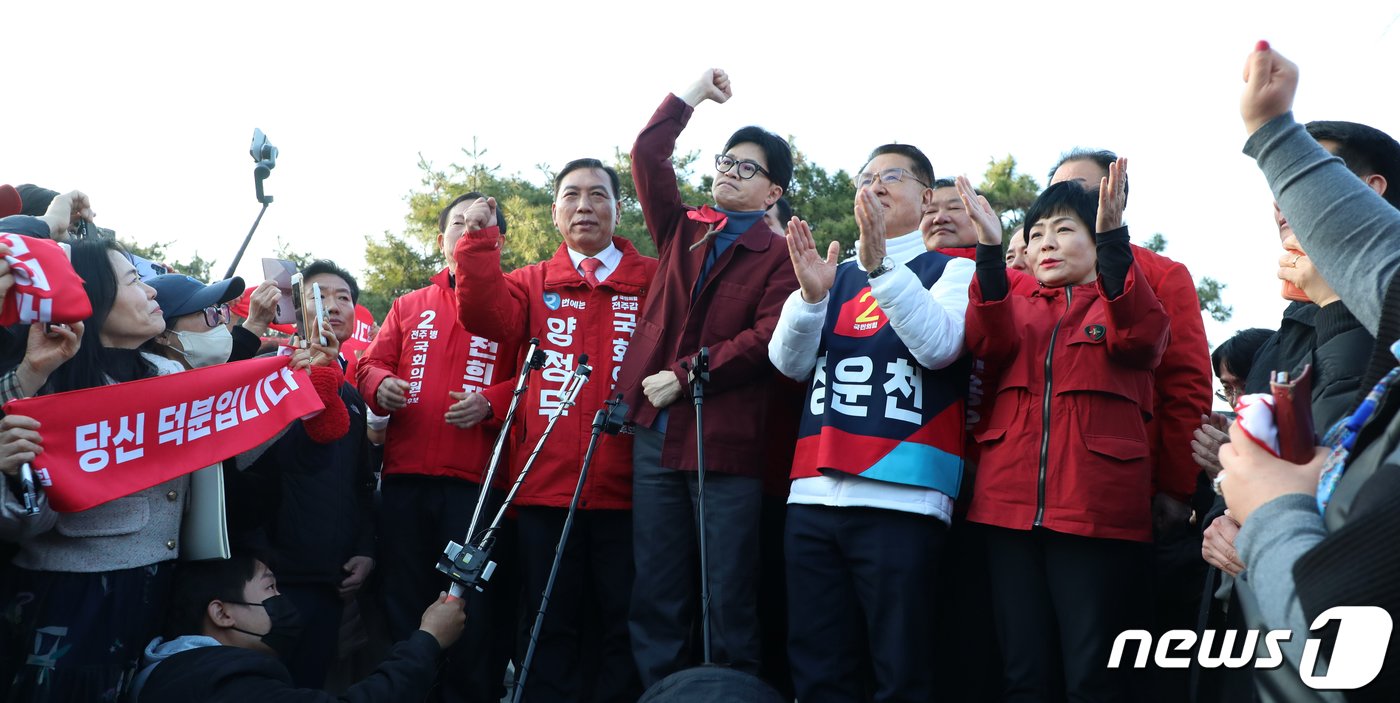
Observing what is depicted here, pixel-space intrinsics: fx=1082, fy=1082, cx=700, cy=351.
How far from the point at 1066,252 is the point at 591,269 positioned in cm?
221

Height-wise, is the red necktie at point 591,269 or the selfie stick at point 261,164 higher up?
the selfie stick at point 261,164

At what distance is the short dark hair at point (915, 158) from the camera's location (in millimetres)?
4637

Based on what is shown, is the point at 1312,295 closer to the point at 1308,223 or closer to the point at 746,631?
the point at 1308,223

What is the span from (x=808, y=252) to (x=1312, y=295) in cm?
165

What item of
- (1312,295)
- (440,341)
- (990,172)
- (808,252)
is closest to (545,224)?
(990,172)

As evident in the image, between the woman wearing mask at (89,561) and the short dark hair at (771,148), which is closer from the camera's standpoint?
the woman wearing mask at (89,561)

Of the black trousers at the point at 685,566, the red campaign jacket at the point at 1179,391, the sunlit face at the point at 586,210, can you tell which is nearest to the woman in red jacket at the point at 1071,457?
the red campaign jacket at the point at 1179,391

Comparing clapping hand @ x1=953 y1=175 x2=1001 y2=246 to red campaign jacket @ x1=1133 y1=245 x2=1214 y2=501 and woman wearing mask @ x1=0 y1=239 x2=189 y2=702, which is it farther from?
woman wearing mask @ x1=0 y1=239 x2=189 y2=702

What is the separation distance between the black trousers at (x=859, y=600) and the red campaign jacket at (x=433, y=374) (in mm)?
1812

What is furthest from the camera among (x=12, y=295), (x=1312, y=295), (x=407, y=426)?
(x=407, y=426)

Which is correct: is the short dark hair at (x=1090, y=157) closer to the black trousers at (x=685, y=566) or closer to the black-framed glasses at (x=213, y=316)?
the black trousers at (x=685, y=566)

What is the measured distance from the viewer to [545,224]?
61.1 feet

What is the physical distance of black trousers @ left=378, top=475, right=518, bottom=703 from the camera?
483 cm

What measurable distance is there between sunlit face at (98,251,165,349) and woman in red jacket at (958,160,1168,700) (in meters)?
2.94
